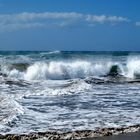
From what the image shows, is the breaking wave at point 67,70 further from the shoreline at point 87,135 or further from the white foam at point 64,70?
the shoreline at point 87,135

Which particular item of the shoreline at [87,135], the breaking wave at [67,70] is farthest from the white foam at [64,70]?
the shoreline at [87,135]

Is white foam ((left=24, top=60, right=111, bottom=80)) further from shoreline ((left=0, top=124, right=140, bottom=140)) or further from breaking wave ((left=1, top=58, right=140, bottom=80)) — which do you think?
shoreline ((left=0, top=124, right=140, bottom=140))

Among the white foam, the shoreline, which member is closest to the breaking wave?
the white foam

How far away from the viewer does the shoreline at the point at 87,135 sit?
8.12m

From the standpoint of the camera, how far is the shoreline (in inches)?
320

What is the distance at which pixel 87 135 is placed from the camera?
842cm

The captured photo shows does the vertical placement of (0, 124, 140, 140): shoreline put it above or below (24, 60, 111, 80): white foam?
below

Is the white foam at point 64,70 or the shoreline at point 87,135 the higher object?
the white foam at point 64,70

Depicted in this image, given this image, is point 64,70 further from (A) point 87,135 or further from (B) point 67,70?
(A) point 87,135

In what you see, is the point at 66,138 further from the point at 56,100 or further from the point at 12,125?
the point at 56,100

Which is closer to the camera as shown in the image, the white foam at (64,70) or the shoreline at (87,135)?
the shoreline at (87,135)

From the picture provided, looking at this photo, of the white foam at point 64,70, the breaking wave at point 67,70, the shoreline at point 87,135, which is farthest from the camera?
the breaking wave at point 67,70

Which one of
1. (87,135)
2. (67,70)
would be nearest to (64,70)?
(67,70)

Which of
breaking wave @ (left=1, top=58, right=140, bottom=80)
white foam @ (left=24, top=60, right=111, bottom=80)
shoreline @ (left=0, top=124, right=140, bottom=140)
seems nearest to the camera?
shoreline @ (left=0, top=124, right=140, bottom=140)
